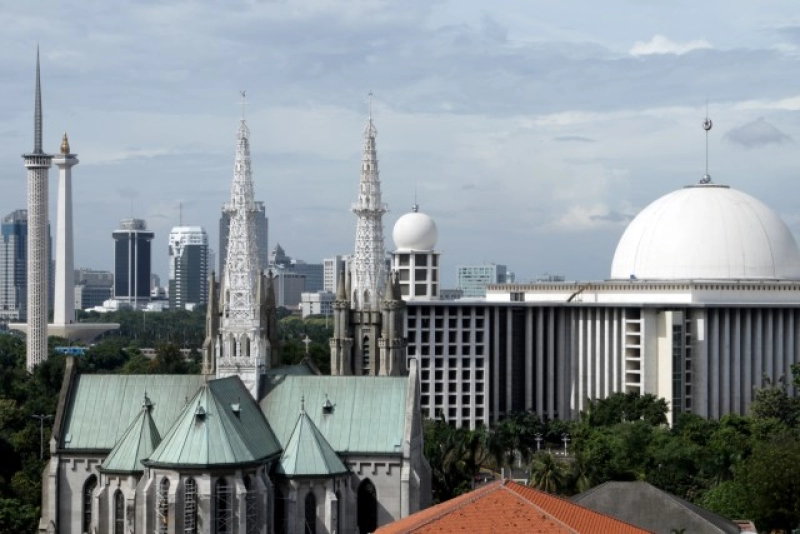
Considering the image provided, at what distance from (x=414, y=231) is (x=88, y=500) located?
6752cm

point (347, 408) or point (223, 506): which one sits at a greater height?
point (347, 408)

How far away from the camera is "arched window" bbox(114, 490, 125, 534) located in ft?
216

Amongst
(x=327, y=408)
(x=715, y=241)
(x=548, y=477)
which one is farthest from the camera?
(x=715, y=241)

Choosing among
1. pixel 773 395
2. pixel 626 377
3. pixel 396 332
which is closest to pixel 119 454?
pixel 396 332

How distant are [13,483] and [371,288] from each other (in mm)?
27106

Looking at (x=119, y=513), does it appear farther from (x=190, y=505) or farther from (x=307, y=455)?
(x=307, y=455)

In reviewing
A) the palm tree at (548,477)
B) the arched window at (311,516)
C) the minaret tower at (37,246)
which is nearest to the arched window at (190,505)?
the arched window at (311,516)

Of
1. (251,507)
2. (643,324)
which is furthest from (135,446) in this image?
(643,324)

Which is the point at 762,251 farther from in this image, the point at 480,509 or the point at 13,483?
the point at 480,509

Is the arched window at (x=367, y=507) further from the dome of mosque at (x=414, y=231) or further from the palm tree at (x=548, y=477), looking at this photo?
the dome of mosque at (x=414, y=231)

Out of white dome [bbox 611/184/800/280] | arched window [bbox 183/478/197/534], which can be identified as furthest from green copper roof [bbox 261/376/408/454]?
white dome [bbox 611/184/800/280]

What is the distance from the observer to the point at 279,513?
6562 centimetres

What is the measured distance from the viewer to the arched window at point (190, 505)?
199 feet

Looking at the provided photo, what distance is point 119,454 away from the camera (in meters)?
65.9
